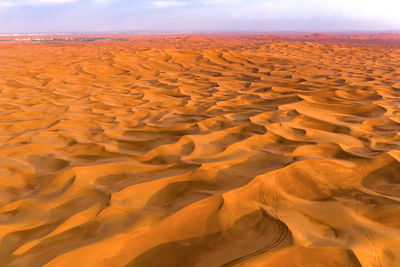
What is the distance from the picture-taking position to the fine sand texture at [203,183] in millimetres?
1233

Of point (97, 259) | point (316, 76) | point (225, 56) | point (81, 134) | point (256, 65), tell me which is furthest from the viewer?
point (225, 56)

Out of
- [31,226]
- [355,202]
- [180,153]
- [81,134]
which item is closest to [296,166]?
[355,202]

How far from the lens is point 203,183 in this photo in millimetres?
1790

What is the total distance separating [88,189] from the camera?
1775mm

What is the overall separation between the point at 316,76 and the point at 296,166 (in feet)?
16.5

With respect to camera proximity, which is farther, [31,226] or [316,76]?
[316,76]

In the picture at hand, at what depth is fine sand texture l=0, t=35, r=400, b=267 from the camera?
1233 millimetres

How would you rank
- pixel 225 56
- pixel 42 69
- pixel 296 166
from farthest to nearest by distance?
pixel 225 56 → pixel 42 69 → pixel 296 166

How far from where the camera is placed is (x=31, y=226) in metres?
1.46

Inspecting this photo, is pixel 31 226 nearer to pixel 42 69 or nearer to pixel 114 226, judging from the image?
pixel 114 226

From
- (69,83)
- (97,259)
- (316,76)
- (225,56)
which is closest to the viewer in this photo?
(97,259)

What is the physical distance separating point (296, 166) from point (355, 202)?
0.43 metres

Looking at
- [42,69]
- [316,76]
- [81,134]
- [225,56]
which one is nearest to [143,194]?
[81,134]

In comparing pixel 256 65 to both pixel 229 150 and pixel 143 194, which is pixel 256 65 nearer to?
pixel 229 150
